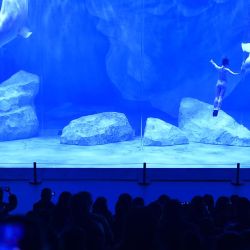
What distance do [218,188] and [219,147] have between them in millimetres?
7348

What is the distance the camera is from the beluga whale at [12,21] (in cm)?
1218

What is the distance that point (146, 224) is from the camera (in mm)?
2674

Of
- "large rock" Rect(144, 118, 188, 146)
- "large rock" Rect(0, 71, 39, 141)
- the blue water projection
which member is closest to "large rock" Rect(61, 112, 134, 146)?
"large rock" Rect(144, 118, 188, 146)

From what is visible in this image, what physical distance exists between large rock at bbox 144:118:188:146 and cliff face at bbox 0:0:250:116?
5337 mm

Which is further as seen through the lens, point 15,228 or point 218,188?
point 218,188

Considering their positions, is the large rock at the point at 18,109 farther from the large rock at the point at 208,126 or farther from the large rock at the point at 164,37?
the large rock at the point at 208,126

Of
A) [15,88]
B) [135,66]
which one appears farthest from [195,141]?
[15,88]

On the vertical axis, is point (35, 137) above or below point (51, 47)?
below

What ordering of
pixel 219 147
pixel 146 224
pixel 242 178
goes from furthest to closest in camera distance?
pixel 219 147
pixel 242 178
pixel 146 224

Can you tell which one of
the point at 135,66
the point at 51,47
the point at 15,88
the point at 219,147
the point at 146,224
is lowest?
the point at 146,224

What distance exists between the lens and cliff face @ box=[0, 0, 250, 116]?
2023 centimetres

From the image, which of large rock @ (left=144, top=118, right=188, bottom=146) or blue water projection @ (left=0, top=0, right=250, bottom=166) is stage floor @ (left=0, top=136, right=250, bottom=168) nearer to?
large rock @ (left=144, top=118, right=188, bottom=146)

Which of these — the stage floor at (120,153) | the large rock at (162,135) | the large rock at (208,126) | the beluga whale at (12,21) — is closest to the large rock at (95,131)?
the stage floor at (120,153)

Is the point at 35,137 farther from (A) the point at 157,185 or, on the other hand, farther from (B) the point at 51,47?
(A) the point at 157,185
